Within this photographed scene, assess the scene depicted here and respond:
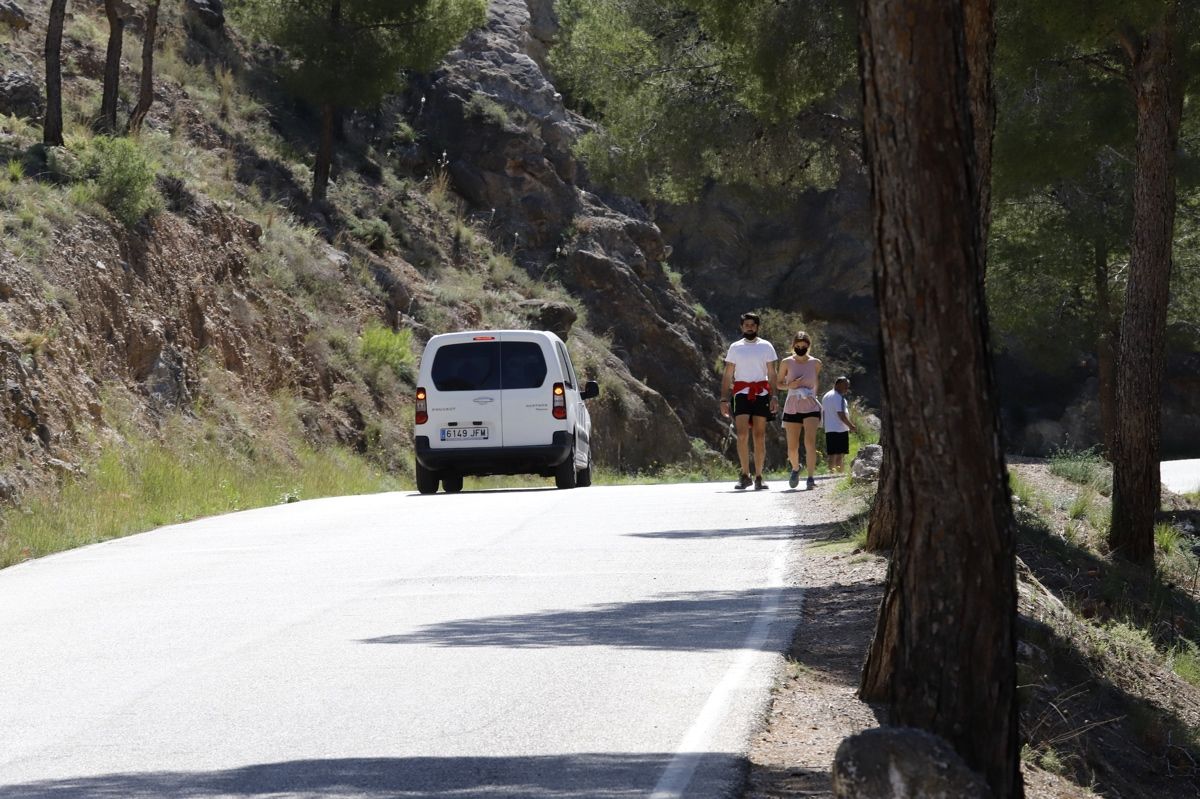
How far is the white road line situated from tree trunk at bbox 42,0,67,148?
17573mm

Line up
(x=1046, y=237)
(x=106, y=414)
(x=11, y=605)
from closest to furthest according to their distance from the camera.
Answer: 1. (x=11, y=605)
2. (x=106, y=414)
3. (x=1046, y=237)

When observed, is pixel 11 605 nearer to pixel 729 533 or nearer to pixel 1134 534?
pixel 729 533

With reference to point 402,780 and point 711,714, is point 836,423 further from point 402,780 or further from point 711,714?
point 402,780

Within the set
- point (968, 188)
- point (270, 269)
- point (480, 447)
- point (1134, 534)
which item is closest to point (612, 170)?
point (270, 269)

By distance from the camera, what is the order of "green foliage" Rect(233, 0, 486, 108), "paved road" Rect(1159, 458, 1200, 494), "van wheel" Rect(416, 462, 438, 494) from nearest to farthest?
"van wheel" Rect(416, 462, 438, 494) → "paved road" Rect(1159, 458, 1200, 494) → "green foliage" Rect(233, 0, 486, 108)

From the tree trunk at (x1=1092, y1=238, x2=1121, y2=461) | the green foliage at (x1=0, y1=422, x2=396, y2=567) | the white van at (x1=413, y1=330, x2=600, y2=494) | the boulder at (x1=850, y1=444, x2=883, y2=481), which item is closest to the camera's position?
the green foliage at (x1=0, y1=422, x2=396, y2=567)

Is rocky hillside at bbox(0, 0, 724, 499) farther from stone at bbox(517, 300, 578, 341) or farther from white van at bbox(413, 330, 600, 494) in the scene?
white van at bbox(413, 330, 600, 494)

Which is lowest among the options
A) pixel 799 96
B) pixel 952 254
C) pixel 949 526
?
pixel 949 526

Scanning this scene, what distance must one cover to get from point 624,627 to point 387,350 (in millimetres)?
21721

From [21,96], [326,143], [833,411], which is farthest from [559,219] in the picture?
[833,411]

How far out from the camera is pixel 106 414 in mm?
21391

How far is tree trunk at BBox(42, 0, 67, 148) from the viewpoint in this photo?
81.2 feet

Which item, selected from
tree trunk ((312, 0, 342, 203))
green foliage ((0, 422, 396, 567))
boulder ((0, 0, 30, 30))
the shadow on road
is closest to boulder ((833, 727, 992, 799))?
the shadow on road

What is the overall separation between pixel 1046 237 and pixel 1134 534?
61.4 ft
